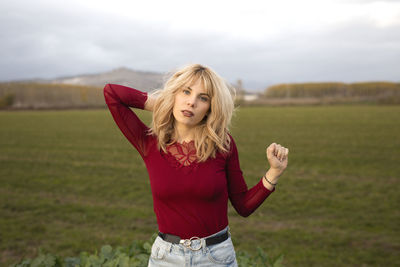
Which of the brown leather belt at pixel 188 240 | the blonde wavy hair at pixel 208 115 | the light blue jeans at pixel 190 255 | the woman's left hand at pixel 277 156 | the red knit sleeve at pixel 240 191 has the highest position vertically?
the blonde wavy hair at pixel 208 115

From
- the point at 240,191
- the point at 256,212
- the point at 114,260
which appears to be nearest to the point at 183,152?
the point at 240,191

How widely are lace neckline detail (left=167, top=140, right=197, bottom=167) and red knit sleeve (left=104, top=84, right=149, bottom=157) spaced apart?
19 centimetres

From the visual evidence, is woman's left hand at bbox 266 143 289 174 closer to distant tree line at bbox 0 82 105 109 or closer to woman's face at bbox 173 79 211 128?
woman's face at bbox 173 79 211 128

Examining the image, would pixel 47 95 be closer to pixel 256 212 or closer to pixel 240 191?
pixel 256 212

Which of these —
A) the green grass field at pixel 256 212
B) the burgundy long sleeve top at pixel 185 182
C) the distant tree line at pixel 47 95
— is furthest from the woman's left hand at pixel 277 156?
the distant tree line at pixel 47 95

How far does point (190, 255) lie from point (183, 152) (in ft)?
1.86

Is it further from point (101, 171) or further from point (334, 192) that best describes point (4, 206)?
point (334, 192)

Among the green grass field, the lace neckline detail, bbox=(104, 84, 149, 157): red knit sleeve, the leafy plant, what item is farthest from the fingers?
the green grass field

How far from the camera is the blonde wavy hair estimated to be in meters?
2.14

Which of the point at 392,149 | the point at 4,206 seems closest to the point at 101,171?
the point at 4,206

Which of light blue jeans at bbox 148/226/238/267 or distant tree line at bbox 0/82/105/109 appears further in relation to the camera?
distant tree line at bbox 0/82/105/109

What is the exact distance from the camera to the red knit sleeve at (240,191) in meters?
2.22

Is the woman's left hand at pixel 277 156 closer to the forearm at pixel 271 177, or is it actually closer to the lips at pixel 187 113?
the forearm at pixel 271 177

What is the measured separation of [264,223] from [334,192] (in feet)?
9.30
